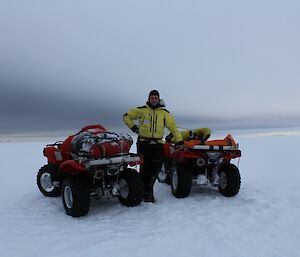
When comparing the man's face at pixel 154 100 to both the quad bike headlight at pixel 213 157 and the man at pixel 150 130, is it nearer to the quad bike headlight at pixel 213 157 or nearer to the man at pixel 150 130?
the man at pixel 150 130

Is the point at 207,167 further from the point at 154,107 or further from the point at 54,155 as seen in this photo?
the point at 54,155

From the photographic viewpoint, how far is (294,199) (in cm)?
720

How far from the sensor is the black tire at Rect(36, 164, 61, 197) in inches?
308

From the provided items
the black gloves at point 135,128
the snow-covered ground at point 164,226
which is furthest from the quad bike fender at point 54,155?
the black gloves at point 135,128

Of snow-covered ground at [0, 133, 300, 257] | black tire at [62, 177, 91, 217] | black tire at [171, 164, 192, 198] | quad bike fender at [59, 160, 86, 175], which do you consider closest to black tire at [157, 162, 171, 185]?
snow-covered ground at [0, 133, 300, 257]

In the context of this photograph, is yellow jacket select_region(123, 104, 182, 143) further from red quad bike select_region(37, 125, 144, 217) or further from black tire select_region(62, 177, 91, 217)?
black tire select_region(62, 177, 91, 217)

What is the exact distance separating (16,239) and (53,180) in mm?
2634

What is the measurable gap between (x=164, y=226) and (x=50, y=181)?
3611 mm

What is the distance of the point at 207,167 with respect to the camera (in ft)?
26.7

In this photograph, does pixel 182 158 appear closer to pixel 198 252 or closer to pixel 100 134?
pixel 100 134

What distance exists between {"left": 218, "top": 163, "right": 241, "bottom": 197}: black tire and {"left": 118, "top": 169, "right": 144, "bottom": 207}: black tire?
76.4 inches

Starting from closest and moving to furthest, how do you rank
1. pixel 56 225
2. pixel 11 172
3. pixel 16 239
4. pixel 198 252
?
pixel 198 252 < pixel 16 239 < pixel 56 225 < pixel 11 172

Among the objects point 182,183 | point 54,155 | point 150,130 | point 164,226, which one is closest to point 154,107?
point 150,130

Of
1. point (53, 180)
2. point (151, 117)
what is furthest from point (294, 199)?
point (53, 180)
